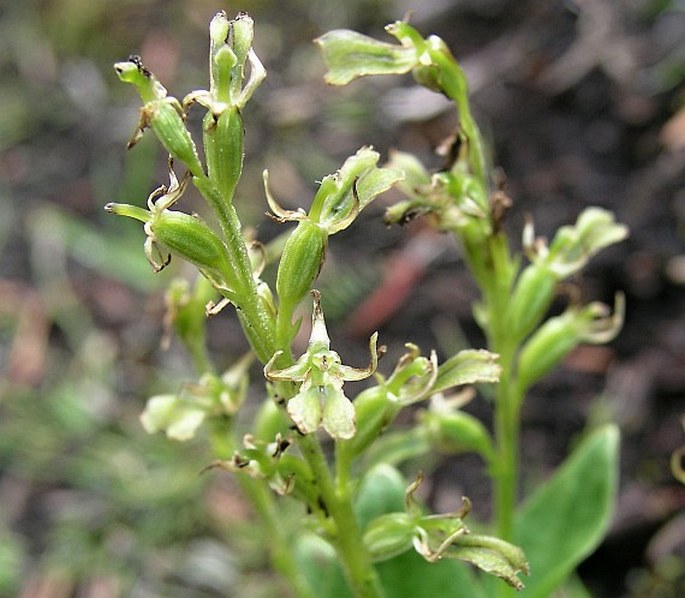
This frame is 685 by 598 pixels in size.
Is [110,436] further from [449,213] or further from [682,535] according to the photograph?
[449,213]

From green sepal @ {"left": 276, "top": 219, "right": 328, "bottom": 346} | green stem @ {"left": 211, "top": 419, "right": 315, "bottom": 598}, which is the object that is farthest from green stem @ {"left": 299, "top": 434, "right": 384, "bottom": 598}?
green stem @ {"left": 211, "top": 419, "right": 315, "bottom": 598}

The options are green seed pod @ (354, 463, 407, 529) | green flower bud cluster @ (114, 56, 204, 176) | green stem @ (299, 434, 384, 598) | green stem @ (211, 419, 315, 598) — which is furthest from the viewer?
green seed pod @ (354, 463, 407, 529)

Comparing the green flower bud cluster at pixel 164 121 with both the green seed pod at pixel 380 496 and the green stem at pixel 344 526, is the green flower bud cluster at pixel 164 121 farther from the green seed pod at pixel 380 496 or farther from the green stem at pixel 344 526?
the green seed pod at pixel 380 496

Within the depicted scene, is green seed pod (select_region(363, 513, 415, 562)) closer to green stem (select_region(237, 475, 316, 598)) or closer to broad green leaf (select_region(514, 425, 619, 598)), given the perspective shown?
green stem (select_region(237, 475, 316, 598))

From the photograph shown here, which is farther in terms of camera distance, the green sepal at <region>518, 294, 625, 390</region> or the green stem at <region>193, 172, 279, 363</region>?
the green sepal at <region>518, 294, 625, 390</region>

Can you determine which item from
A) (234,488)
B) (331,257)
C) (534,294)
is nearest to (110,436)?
(234,488)

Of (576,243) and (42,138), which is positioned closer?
(576,243)

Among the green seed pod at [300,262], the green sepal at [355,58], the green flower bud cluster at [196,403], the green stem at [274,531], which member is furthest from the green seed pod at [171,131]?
the green stem at [274,531]
